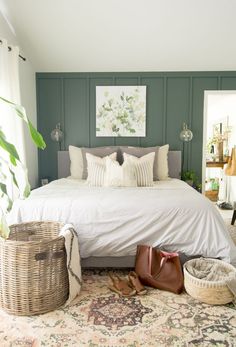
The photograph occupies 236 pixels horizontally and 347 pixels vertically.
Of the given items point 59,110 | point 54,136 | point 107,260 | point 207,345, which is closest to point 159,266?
point 107,260

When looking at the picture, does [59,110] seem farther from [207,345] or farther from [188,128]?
[207,345]

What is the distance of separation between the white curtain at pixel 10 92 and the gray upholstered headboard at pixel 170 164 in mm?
824

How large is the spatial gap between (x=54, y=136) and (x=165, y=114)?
1.64 m

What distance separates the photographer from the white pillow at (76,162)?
3830 mm

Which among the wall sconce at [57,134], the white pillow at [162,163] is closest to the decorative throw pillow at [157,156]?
the white pillow at [162,163]

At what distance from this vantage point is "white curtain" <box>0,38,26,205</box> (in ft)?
9.58

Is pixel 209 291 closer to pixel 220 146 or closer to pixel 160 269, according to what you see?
pixel 160 269

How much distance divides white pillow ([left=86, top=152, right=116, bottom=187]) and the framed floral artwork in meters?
0.72

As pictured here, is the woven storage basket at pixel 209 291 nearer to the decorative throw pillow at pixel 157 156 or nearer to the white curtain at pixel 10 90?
the decorative throw pillow at pixel 157 156

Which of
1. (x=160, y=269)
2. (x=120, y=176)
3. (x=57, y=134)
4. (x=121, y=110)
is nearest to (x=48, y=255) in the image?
(x=160, y=269)

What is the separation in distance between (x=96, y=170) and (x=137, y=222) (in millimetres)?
1265

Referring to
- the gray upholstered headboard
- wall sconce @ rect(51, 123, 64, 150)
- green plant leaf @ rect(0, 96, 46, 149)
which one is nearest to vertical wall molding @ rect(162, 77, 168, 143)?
the gray upholstered headboard

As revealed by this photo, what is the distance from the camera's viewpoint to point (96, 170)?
11.1 ft

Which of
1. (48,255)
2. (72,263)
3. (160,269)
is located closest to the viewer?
(48,255)
